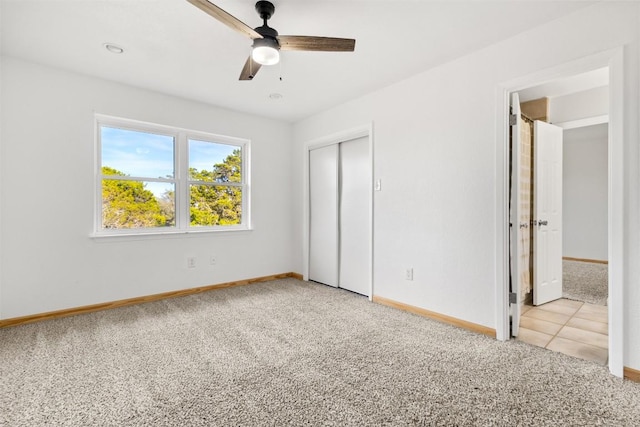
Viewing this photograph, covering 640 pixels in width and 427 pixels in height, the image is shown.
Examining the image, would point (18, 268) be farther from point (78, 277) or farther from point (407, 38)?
point (407, 38)

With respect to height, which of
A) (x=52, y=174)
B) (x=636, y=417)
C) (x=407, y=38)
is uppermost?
(x=407, y=38)

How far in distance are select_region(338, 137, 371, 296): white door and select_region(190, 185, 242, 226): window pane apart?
1.52m

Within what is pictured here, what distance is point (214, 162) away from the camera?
13.6ft

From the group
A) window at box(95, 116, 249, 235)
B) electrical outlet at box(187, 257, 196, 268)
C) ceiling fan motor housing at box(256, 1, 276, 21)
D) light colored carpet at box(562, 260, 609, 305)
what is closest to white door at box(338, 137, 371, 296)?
window at box(95, 116, 249, 235)

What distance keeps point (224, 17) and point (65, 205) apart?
2.59 meters

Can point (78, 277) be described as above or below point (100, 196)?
below

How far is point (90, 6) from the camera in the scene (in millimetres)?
2029

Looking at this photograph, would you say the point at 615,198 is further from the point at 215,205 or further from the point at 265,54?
the point at 215,205

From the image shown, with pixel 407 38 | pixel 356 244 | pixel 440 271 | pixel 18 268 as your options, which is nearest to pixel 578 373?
pixel 440 271

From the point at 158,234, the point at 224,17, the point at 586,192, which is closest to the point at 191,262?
the point at 158,234

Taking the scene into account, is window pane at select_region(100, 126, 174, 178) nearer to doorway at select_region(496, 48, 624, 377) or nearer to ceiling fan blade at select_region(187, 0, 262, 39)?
ceiling fan blade at select_region(187, 0, 262, 39)

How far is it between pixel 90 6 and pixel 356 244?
327 centimetres

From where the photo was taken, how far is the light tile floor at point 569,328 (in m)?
2.30

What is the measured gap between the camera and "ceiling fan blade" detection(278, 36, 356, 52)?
189 centimetres
